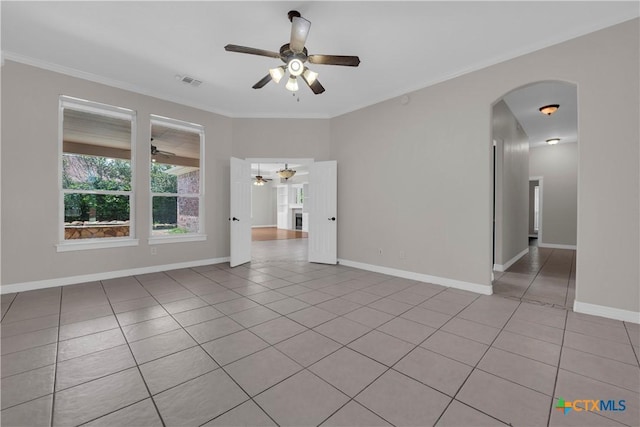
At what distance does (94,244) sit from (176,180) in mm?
1657

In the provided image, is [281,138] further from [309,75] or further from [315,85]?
[309,75]

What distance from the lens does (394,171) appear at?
458cm

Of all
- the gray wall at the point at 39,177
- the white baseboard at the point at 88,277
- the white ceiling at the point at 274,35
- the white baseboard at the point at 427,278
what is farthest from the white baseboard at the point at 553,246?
the gray wall at the point at 39,177

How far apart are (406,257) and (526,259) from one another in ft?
12.0

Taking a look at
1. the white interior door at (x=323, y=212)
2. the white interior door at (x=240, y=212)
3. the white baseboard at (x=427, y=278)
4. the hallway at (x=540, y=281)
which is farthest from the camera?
the white interior door at (x=323, y=212)

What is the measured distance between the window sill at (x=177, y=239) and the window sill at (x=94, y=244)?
0.27 metres

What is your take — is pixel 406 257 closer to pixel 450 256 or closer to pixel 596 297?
pixel 450 256

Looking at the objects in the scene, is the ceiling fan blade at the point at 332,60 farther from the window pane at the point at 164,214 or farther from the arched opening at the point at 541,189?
the window pane at the point at 164,214

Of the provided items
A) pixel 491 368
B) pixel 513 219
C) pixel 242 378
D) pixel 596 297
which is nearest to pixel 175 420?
pixel 242 378

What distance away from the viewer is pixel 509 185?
524 cm

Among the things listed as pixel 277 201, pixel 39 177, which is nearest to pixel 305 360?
pixel 39 177

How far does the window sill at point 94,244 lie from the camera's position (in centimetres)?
382

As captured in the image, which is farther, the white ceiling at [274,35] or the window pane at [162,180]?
the window pane at [162,180]

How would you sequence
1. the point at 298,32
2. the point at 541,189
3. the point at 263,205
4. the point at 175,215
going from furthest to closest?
the point at 263,205 < the point at 541,189 < the point at 175,215 < the point at 298,32
